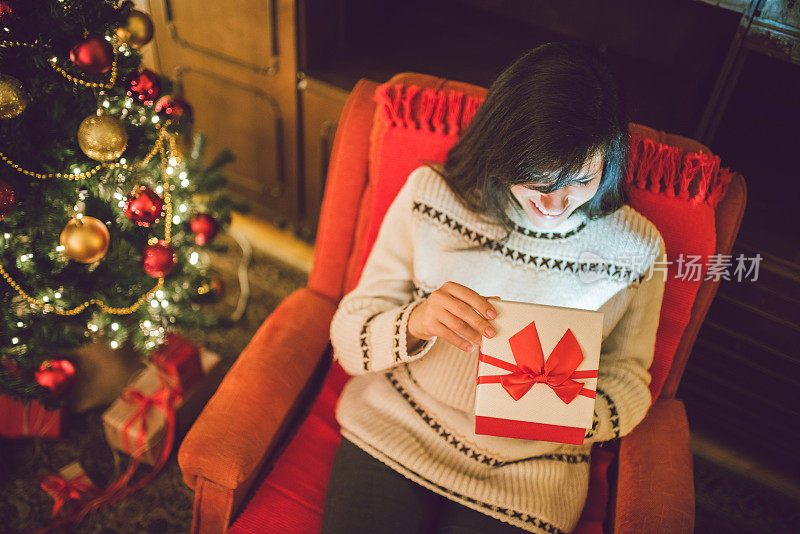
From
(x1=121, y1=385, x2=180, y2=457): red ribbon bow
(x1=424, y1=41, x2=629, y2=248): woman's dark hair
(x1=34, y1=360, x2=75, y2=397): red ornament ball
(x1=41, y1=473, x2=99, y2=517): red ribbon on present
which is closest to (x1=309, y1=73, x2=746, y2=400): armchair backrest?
(x1=424, y1=41, x2=629, y2=248): woman's dark hair

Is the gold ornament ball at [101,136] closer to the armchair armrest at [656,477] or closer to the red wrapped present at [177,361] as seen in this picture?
the red wrapped present at [177,361]

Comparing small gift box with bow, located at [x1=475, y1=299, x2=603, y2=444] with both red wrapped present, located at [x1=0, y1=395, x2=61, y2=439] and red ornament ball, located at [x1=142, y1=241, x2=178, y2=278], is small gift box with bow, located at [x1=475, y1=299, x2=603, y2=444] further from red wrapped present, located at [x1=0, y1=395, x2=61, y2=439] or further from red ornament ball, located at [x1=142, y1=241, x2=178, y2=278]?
red wrapped present, located at [x1=0, y1=395, x2=61, y2=439]

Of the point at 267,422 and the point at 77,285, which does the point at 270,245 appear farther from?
the point at 267,422

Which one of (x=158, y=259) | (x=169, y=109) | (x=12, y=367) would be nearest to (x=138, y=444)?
(x=12, y=367)

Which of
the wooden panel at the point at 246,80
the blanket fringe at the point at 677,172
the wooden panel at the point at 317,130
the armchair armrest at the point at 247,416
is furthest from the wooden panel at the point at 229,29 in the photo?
the blanket fringe at the point at 677,172

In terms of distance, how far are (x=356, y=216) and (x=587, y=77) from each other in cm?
63

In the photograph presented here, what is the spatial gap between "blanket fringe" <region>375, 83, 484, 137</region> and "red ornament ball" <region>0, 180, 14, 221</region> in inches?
29.1

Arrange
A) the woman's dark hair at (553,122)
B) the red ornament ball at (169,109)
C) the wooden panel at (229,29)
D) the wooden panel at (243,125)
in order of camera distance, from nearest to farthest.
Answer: the woman's dark hair at (553,122) → the red ornament ball at (169,109) → the wooden panel at (229,29) → the wooden panel at (243,125)

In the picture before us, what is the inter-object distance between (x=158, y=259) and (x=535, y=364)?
2.96 feet

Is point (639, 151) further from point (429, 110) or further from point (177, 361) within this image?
point (177, 361)

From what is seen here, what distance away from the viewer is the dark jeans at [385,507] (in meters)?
1.02

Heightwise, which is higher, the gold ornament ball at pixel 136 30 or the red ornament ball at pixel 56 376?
the gold ornament ball at pixel 136 30

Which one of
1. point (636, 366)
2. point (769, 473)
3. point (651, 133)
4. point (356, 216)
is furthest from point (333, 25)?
point (769, 473)

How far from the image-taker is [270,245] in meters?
2.33
